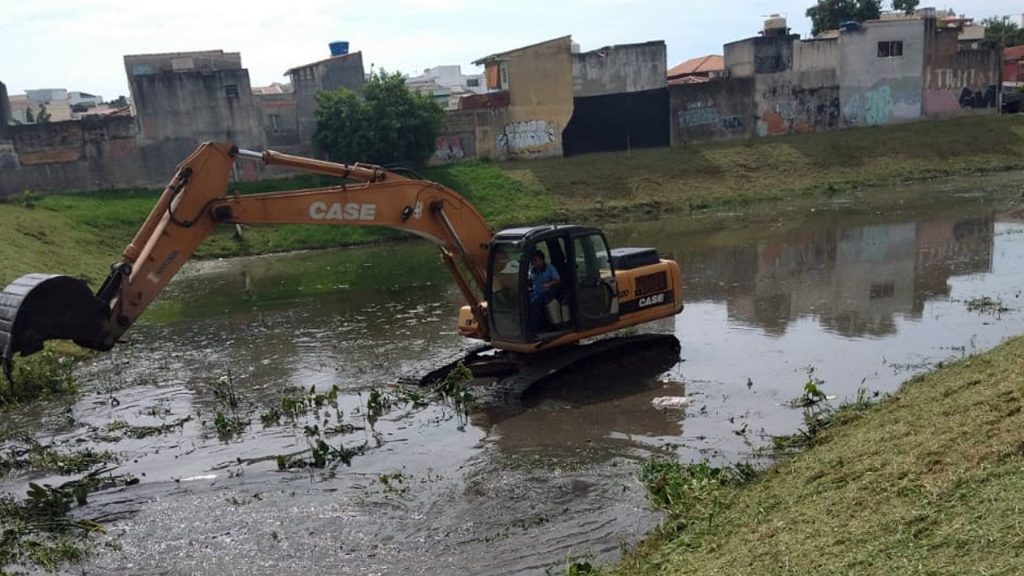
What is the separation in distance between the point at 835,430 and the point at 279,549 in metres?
5.07

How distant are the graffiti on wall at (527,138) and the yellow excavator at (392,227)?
88.0 feet

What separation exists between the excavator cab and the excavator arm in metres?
0.65

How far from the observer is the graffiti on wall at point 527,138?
3875cm

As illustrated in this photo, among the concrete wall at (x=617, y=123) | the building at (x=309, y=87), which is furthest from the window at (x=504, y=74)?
the building at (x=309, y=87)

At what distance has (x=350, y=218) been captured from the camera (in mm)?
11094

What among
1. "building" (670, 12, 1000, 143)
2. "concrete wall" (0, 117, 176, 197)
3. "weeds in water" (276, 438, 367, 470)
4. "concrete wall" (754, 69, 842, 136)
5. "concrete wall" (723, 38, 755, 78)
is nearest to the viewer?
"weeds in water" (276, 438, 367, 470)

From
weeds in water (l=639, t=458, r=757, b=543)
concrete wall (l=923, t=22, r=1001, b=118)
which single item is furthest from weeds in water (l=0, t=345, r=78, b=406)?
concrete wall (l=923, t=22, r=1001, b=118)

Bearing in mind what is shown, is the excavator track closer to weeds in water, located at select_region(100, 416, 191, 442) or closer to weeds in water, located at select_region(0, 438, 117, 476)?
weeds in water, located at select_region(100, 416, 191, 442)

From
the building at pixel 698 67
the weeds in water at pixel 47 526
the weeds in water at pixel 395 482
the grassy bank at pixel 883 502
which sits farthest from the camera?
the building at pixel 698 67

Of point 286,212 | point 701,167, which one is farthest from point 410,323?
point 701,167

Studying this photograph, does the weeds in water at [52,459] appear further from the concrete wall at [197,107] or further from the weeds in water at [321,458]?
the concrete wall at [197,107]

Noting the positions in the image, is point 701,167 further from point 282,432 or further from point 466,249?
point 282,432

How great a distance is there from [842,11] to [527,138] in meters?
39.1

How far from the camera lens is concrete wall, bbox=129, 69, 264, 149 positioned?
3506 cm
